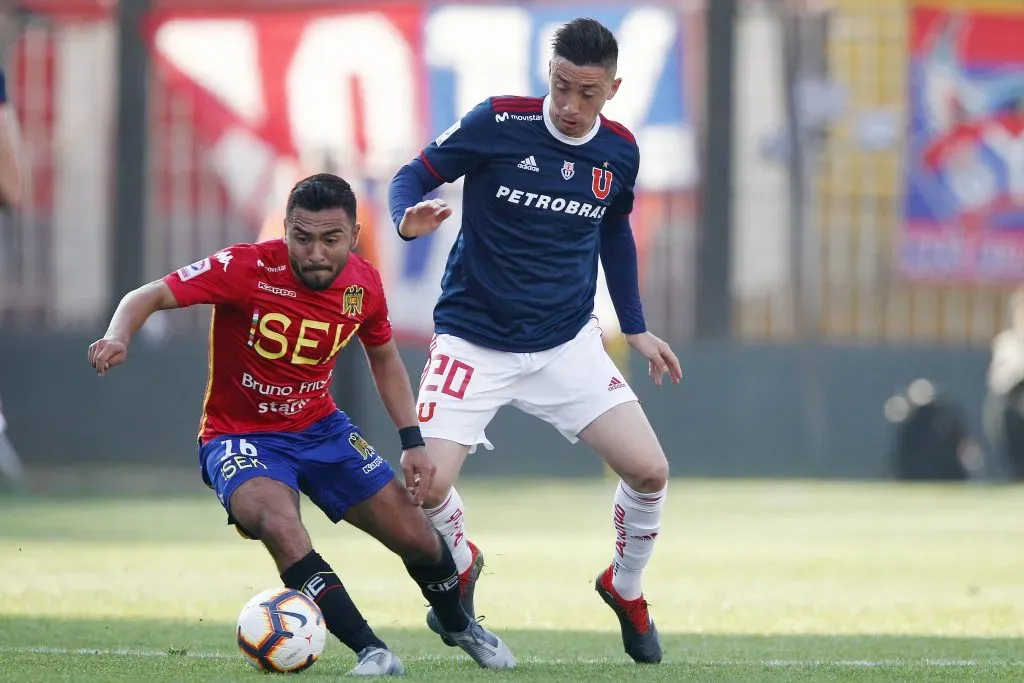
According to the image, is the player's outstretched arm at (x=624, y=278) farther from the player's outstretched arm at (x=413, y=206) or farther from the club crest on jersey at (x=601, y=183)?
the player's outstretched arm at (x=413, y=206)

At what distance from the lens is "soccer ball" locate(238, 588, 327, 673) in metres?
5.86

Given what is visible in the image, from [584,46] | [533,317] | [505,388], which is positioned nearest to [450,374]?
[505,388]

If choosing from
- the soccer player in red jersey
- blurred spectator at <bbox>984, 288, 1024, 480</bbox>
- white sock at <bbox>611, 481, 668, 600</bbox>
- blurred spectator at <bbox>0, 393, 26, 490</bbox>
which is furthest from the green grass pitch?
blurred spectator at <bbox>984, 288, 1024, 480</bbox>

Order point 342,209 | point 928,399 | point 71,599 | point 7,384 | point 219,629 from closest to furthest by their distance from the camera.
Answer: point 342,209, point 219,629, point 71,599, point 928,399, point 7,384

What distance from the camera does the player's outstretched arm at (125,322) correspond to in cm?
557

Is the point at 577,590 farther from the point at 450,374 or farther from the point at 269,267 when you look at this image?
the point at 269,267

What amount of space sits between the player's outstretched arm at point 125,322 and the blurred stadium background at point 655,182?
14.4 meters

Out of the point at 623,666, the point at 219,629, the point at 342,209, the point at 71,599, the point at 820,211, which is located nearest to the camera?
the point at 342,209

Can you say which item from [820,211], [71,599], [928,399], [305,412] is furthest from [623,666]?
[820,211]

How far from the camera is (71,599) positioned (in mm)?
8656

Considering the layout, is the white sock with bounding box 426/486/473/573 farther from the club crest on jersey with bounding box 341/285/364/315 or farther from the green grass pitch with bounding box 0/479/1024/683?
the club crest on jersey with bounding box 341/285/364/315

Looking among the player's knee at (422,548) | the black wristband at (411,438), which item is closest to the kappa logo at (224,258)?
the black wristband at (411,438)

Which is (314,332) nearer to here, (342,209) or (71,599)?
(342,209)

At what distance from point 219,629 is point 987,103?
16.2 meters
